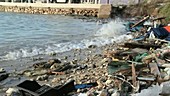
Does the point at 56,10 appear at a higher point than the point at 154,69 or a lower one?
higher

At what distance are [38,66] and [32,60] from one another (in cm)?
192

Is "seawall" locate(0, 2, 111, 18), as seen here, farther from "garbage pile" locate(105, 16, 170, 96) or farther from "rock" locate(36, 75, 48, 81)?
"rock" locate(36, 75, 48, 81)

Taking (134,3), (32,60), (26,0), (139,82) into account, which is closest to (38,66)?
(32,60)

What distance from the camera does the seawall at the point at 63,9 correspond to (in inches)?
2404

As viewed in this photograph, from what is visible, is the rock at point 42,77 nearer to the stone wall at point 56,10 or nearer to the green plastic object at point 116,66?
Answer: the green plastic object at point 116,66

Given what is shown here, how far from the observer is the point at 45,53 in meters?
15.3

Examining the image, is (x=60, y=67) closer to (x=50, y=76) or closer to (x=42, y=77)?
(x=50, y=76)

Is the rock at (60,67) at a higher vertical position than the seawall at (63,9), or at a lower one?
lower

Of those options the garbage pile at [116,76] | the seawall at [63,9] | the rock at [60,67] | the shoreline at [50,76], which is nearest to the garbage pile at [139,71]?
the garbage pile at [116,76]

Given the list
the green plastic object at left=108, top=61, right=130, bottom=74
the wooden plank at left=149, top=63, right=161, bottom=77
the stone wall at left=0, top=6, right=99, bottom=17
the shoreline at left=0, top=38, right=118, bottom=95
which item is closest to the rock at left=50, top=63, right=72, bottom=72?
the shoreline at left=0, top=38, right=118, bottom=95

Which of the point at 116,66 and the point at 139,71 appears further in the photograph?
the point at 116,66

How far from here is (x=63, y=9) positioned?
6912 centimetres

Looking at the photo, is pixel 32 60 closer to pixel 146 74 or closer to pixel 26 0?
pixel 146 74

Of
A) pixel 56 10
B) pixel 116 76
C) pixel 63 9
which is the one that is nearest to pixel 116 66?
pixel 116 76
